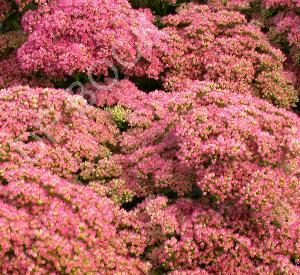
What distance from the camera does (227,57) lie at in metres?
7.83

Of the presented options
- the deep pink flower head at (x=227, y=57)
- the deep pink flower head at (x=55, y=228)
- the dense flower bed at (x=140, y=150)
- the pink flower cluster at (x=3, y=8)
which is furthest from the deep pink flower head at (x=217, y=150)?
the pink flower cluster at (x=3, y=8)

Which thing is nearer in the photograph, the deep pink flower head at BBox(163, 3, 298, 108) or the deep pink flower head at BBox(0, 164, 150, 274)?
the deep pink flower head at BBox(0, 164, 150, 274)

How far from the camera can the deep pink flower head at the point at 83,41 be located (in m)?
7.16

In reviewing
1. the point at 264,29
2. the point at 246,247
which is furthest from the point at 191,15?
the point at 246,247

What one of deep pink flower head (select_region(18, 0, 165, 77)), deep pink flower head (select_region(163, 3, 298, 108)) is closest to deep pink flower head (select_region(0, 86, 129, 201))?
deep pink flower head (select_region(18, 0, 165, 77))

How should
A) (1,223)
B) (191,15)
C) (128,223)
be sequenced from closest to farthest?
(1,223), (128,223), (191,15)

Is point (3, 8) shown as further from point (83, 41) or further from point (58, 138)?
point (58, 138)

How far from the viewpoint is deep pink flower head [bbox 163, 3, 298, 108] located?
25.2 feet

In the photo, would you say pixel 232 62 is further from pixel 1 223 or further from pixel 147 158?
pixel 1 223

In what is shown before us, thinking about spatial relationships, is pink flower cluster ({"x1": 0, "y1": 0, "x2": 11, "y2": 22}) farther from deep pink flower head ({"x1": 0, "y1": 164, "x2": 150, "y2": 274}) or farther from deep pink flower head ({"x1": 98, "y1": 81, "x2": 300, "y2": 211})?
deep pink flower head ({"x1": 0, "y1": 164, "x2": 150, "y2": 274})

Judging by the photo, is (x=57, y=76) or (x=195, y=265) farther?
(x=57, y=76)

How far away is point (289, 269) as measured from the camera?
4891 mm

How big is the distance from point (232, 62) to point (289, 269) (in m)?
3.90

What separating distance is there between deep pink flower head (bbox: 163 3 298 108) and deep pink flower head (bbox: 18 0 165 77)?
669 millimetres
